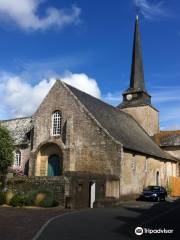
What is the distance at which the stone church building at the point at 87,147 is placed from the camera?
29266 millimetres

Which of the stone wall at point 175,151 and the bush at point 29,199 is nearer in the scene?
the bush at point 29,199

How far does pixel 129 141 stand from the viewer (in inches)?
1298

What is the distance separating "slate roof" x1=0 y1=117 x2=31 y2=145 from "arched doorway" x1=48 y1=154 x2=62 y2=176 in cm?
518

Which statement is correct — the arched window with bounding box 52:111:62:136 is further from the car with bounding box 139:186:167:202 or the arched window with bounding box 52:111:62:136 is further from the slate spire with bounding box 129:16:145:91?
the slate spire with bounding box 129:16:145:91

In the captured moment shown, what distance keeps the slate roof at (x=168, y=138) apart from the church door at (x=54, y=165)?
16582 mm

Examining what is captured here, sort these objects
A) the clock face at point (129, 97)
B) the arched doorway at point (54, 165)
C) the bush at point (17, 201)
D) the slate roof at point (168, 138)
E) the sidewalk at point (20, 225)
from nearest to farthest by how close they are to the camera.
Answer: the sidewalk at point (20, 225), the bush at point (17, 201), the arched doorway at point (54, 165), the slate roof at point (168, 138), the clock face at point (129, 97)

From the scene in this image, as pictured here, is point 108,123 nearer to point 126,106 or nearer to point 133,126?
point 133,126

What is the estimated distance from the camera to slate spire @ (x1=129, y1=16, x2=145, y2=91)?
155ft

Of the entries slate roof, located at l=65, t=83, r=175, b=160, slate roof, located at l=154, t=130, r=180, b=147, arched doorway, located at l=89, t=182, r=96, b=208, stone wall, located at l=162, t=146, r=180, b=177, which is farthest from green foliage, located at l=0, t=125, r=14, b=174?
stone wall, located at l=162, t=146, r=180, b=177

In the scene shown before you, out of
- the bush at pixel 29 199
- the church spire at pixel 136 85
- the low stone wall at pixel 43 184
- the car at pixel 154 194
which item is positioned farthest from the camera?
the church spire at pixel 136 85

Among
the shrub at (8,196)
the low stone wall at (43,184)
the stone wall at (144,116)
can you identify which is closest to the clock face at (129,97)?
the stone wall at (144,116)

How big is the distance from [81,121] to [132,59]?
64.8 ft

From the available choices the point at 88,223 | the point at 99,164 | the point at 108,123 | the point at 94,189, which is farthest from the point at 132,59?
the point at 88,223

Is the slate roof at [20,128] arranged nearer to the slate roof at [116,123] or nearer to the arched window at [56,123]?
the arched window at [56,123]
